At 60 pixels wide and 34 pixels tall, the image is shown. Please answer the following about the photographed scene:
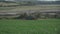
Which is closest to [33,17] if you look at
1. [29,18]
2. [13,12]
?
[29,18]

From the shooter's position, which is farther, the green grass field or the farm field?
the farm field

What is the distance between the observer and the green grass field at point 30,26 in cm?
127

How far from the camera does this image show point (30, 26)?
1324 mm

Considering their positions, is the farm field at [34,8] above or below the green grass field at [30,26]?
above

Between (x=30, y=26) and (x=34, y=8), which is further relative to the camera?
(x=34, y=8)

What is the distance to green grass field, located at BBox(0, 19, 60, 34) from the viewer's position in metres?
1.27

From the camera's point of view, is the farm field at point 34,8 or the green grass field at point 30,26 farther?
the farm field at point 34,8

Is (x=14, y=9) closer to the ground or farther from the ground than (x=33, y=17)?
farther from the ground

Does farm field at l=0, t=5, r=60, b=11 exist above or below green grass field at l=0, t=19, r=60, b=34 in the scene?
above

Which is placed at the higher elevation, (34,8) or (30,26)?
(34,8)

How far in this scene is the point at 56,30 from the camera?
1281mm

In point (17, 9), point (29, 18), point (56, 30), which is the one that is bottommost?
point (56, 30)

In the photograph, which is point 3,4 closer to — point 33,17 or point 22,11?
point 22,11

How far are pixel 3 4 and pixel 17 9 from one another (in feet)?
0.67
